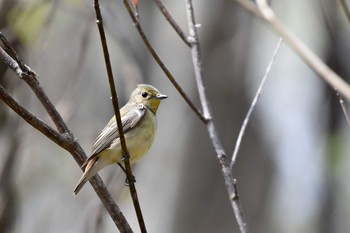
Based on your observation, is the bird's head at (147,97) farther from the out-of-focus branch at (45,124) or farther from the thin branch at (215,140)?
the out-of-focus branch at (45,124)

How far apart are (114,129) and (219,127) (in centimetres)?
320

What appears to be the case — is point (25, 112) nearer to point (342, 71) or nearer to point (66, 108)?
point (66, 108)

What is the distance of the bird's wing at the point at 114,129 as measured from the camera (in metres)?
3.95

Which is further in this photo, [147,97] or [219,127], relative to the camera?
[219,127]

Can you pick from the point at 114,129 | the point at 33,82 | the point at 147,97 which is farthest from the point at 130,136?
the point at 33,82

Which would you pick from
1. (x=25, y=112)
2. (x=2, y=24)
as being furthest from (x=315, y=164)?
(x=25, y=112)

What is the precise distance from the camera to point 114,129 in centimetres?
414

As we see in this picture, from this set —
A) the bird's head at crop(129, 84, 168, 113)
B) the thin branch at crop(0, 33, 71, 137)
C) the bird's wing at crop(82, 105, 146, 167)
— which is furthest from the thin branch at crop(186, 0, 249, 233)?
the bird's head at crop(129, 84, 168, 113)

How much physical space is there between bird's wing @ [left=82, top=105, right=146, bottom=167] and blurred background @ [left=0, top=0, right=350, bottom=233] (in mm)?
1433

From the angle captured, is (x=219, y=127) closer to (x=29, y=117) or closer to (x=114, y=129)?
(x=114, y=129)

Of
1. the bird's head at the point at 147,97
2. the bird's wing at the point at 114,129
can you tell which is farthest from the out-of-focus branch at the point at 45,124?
the bird's head at the point at 147,97

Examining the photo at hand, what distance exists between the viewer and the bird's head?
450 cm

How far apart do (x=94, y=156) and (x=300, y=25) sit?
6.35 meters

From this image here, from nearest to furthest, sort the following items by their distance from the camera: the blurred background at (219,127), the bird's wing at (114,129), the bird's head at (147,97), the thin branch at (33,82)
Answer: the thin branch at (33,82) → the bird's wing at (114,129) → the bird's head at (147,97) → the blurred background at (219,127)
